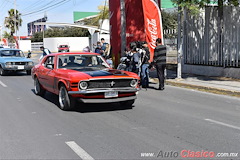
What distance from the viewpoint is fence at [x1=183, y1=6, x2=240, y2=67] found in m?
14.3

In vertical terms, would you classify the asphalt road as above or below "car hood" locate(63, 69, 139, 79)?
below

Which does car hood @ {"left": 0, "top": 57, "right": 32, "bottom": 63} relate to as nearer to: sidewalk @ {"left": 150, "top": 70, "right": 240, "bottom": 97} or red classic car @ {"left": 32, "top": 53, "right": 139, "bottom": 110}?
sidewalk @ {"left": 150, "top": 70, "right": 240, "bottom": 97}

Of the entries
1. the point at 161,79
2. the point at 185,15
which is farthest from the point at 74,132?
the point at 185,15

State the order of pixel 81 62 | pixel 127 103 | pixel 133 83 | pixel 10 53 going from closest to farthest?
pixel 133 83 → pixel 127 103 → pixel 81 62 → pixel 10 53

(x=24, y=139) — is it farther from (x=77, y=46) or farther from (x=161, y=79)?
(x=77, y=46)

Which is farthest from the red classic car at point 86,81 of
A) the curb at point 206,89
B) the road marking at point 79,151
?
the curb at point 206,89

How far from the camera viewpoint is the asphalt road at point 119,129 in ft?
17.1

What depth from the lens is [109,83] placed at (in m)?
8.03

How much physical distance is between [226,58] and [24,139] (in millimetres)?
10903

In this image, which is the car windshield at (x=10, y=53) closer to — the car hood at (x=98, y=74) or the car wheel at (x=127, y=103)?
the car hood at (x=98, y=74)

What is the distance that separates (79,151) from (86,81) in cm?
283

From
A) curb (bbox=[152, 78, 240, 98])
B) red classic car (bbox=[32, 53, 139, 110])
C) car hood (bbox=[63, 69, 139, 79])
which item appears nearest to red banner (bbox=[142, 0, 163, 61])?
A: curb (bbox=[152, 78, 240, 98])

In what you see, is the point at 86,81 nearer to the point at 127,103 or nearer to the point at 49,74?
the point at 127,103

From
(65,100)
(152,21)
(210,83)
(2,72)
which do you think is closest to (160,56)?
(210,83)
